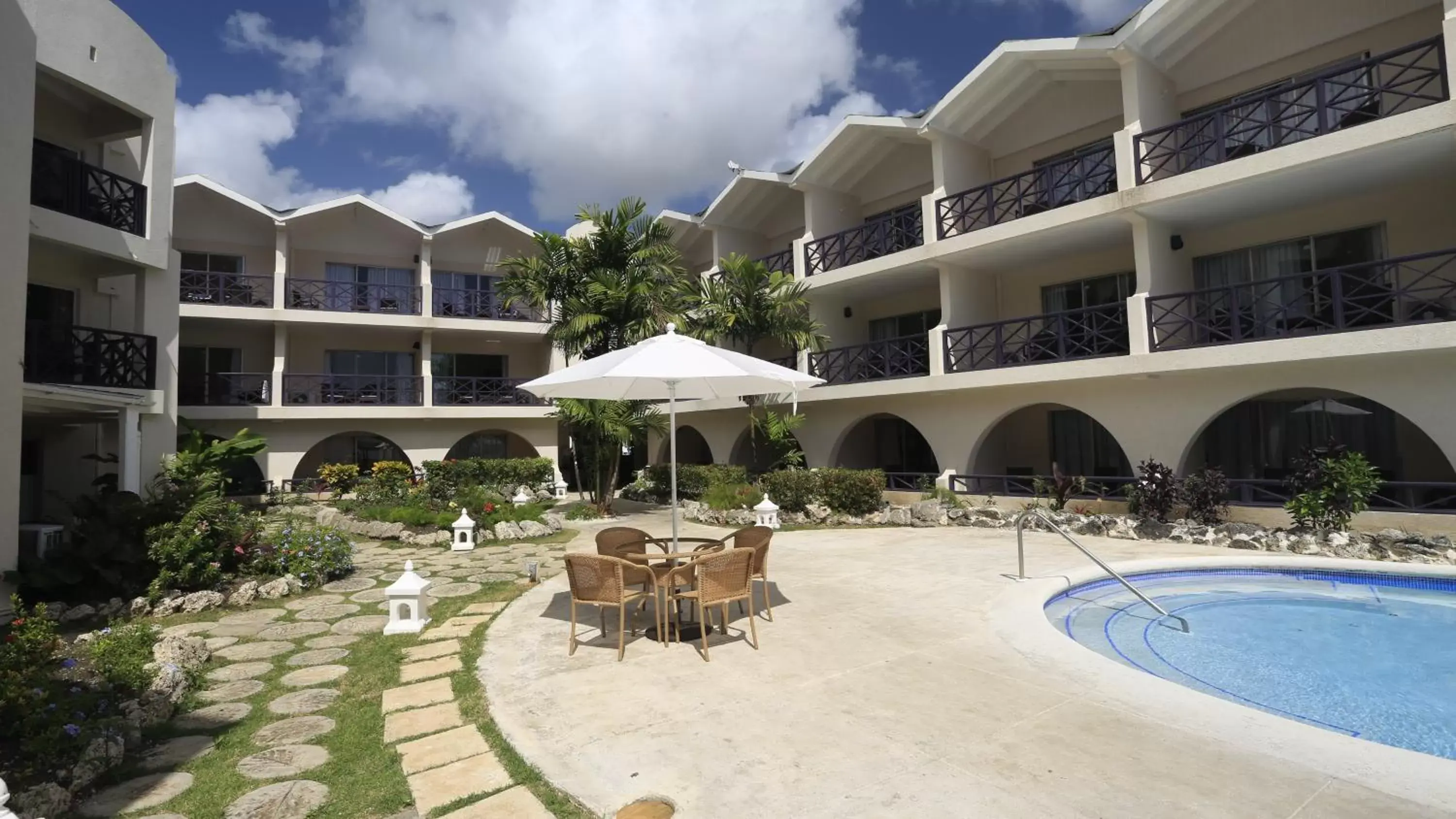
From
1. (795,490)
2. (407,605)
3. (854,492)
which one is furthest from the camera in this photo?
(795,490)

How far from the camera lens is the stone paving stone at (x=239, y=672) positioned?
204 inches

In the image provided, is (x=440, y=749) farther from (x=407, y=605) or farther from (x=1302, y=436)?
(x=1302, y=436)

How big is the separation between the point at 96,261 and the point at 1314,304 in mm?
20251

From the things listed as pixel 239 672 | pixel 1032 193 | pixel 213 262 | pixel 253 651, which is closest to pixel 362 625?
pixel 253 651

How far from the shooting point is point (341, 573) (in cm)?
920

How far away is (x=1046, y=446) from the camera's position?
1642 cm

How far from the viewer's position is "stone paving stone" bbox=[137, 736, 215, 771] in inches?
147

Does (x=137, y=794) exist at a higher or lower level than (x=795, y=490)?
lower

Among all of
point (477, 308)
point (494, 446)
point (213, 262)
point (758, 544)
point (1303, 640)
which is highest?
point (213, 262)

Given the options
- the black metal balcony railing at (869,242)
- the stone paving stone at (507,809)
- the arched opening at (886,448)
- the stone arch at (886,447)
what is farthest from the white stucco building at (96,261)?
the stone arch at (886,447)

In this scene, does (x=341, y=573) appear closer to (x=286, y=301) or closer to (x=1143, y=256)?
(x=1143, y=256)

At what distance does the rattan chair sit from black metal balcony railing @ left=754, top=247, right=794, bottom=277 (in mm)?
13767

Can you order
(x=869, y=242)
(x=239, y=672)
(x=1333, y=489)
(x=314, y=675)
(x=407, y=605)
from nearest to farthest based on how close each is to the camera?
(x=314, y=675) < (x=239, y=672) < (x=407, y=605) < (x=1333, y=489) < (x=869, y=242)

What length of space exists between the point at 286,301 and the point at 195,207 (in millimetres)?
3547
